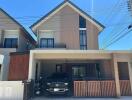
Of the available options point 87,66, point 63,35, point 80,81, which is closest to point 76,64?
point 87,66

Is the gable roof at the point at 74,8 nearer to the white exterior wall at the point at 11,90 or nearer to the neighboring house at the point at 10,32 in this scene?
the neighboring house at the point at 10,32

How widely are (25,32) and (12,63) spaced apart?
7157 millimetres

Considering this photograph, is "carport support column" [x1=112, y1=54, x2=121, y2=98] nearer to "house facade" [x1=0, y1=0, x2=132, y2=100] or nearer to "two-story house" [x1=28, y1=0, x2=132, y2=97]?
"house facade" [x1=0, y1=0, x2=132, y2=100]

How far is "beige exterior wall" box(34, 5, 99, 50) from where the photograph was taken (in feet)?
74.7

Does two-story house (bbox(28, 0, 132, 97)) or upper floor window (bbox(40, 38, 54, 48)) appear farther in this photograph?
upper floor window (bbox(40, 38, 54, 48))

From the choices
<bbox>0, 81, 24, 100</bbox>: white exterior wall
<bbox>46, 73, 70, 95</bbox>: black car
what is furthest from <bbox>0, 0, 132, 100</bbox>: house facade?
<bbox>0, 81, 24, 100</bbox>: white exterior wall

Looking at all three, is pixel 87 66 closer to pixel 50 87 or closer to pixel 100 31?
pixel 100 31

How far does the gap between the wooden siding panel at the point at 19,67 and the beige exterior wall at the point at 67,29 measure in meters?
5.65

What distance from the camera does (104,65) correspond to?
1878 centimetres

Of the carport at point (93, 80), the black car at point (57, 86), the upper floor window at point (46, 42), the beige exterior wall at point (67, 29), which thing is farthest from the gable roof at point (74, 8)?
the black car at point (57, 86)

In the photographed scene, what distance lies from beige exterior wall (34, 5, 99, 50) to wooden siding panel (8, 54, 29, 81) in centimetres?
565

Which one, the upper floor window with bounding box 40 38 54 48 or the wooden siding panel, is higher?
the upper floor window with bounding box 40 38 54 48

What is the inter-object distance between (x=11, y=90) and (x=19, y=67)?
413cm

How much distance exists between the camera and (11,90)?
13570 mm
